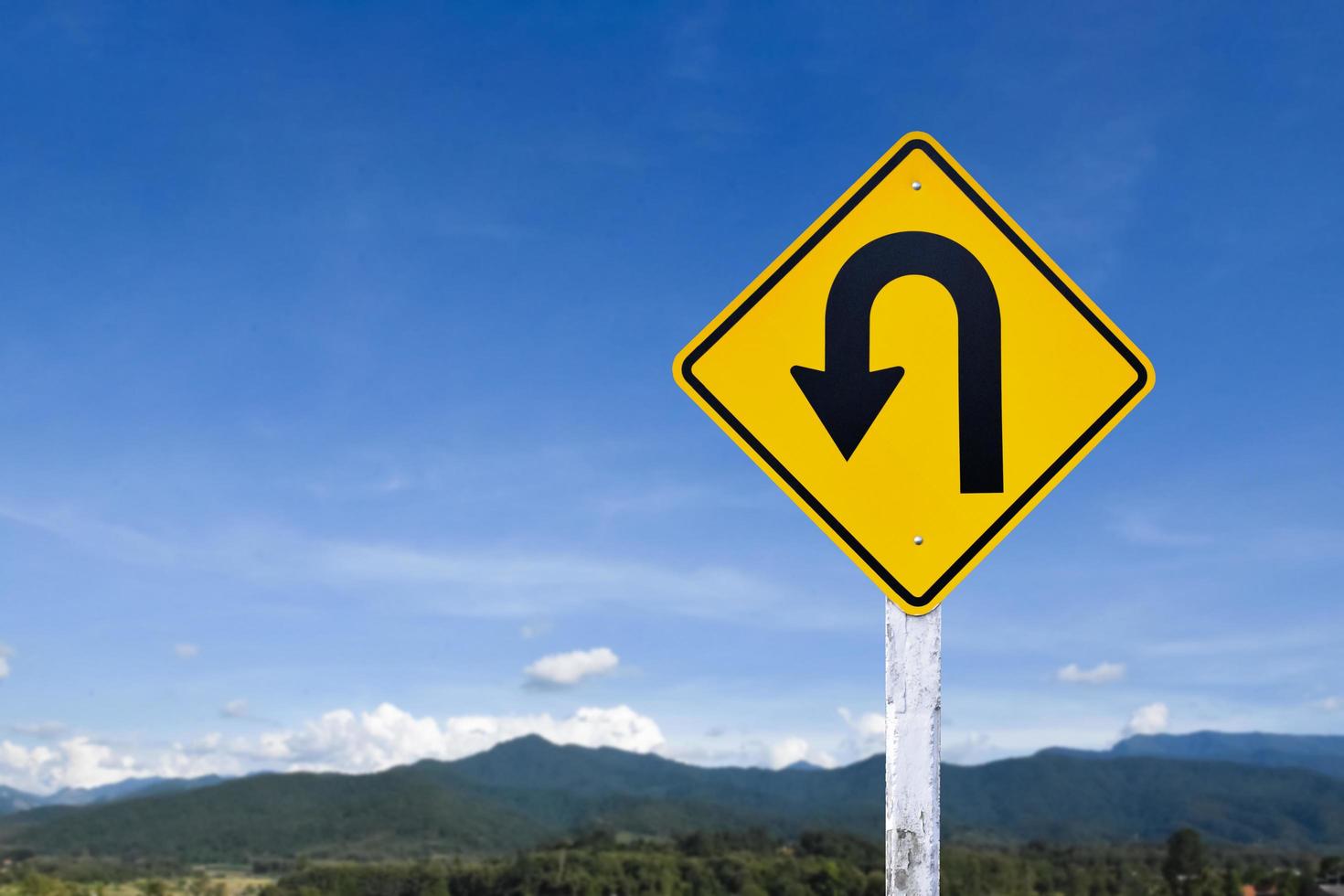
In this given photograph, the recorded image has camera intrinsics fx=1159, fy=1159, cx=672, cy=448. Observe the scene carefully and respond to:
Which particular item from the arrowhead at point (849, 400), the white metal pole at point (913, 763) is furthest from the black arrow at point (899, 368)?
the white metal pole at point (913, 763)

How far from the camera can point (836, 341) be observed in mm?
3926

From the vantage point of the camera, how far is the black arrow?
380 centimetres

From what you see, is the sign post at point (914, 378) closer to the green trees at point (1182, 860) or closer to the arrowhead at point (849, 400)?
the arrowhead at point (849, 400)

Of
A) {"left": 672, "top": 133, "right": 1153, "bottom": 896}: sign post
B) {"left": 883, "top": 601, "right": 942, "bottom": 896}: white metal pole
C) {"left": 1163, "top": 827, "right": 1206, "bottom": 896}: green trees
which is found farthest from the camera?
{"left": 1163, "top": 827, "right": 1206, "bottom": 896}: green trees

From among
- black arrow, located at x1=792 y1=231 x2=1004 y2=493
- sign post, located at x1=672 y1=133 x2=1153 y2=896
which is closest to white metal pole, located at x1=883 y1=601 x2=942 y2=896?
sign post, located at x1=672 y1=133 x2=1153 y2=896

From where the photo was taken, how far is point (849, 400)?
12.7 feet

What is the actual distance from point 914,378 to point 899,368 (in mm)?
61

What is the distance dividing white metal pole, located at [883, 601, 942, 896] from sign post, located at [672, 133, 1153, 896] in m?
0.01

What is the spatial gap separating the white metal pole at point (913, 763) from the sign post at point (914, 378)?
0.04 feet

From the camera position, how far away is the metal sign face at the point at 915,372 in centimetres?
378

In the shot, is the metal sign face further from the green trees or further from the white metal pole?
the green trees

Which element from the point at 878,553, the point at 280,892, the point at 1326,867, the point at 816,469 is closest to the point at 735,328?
the point at 816,469

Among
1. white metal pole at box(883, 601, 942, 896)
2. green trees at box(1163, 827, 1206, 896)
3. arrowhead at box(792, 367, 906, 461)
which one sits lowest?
green trees at box(1163, 827, 1206, 896)

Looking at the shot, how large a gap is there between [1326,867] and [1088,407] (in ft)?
535
